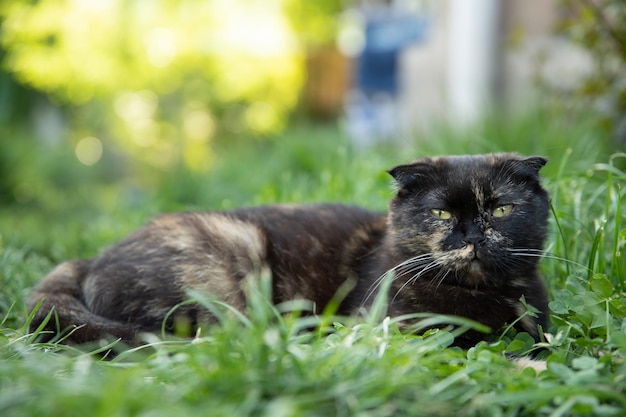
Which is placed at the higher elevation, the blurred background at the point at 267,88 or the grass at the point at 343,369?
the blurred background at the point at 267,88

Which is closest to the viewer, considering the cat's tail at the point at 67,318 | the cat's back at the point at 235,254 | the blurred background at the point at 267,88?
the cat's tail at the point at 67,318

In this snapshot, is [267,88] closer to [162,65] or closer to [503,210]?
[162,65]

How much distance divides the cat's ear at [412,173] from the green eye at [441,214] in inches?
6.7

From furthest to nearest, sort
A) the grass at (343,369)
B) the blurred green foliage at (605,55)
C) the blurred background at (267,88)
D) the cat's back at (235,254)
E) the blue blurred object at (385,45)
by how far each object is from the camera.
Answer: the blue blurred object at (385,45) → the blurred background at (267,88) → the blurred green foliage at (605,55) → the cat's back at (235,254) → the grass at (343,369)

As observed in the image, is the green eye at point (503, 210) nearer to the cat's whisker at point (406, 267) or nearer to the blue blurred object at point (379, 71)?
the cat's whisker at point (406, 267)

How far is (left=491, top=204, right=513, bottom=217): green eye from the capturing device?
281 cm

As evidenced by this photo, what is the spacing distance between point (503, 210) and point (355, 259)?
0.81 metres

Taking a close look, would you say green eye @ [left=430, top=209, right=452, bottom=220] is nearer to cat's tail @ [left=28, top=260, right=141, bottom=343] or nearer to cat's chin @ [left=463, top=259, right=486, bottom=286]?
cat's chin @ [left=463, top=259, right=486, bottom=286]

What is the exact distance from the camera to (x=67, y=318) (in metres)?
2.77

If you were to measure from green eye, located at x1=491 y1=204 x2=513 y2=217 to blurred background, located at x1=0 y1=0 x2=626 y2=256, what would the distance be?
6.29 feet

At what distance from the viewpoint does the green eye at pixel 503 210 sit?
281 centimetres

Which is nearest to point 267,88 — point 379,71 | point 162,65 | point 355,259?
point 162,65

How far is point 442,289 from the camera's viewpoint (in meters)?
2.92

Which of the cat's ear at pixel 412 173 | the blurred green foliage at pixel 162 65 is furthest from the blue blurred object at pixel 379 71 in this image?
the cat's ear at pixel 412 173
